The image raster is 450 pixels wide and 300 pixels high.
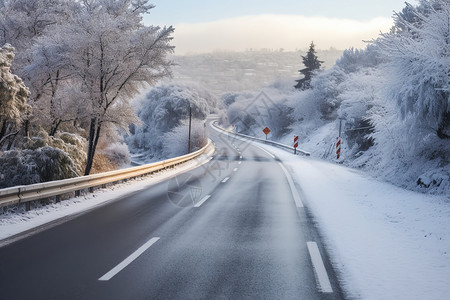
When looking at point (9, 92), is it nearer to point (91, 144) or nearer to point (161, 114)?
point (91, 144)

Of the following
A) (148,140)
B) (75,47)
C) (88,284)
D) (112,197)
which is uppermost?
(75,47)

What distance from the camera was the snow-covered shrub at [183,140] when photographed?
61500 millimetres

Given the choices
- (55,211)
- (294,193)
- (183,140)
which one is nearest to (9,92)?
(55,211)

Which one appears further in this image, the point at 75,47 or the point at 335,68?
A: the point at 335,68

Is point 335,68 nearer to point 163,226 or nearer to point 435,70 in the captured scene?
point 435,70

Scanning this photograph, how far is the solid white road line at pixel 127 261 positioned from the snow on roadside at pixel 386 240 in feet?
9.98

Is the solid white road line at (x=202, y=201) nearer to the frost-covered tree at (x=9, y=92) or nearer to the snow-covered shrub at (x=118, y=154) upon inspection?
the frost-covered tree at (x=9, y=92)

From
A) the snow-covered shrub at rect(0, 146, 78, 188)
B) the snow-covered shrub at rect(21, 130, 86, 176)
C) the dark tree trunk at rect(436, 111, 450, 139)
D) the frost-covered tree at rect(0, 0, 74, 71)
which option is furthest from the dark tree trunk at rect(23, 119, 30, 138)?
the dark tree trunk at rect(436, 111, 450, 139)

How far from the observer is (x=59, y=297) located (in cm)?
433

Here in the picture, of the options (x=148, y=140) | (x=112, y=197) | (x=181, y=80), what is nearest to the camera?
(x=112, y=197)

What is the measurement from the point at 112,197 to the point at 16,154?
5852 mm

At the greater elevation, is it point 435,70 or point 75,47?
point 75,47

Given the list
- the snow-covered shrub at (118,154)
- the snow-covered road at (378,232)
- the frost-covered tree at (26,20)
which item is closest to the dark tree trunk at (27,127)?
the frost-covered tree at (26,20)

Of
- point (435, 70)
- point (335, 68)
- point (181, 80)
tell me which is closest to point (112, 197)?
point (435, 70)
